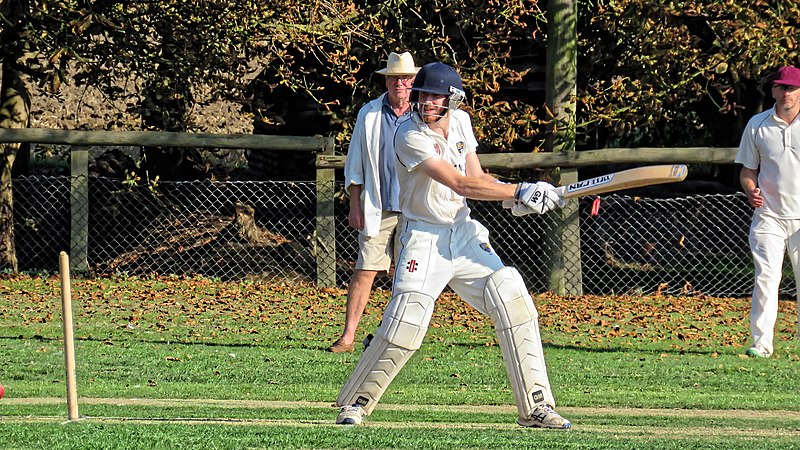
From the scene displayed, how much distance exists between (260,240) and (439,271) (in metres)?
9.40

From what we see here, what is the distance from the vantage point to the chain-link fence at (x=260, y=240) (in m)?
15.1

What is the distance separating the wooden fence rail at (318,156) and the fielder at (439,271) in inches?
273

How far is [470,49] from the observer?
50.8 ft

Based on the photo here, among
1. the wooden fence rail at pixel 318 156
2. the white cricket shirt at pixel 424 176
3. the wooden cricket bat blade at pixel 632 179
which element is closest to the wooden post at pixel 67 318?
the white cricket shirt at pixel 424 176

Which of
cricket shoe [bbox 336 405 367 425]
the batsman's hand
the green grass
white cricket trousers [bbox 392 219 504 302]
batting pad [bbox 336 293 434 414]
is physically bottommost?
the green grass

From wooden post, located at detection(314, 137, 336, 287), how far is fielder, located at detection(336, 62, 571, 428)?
22.7 ft

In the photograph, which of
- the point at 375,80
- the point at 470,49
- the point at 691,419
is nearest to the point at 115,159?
the point at 375,80

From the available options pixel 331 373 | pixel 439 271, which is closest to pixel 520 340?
pixel 439 271

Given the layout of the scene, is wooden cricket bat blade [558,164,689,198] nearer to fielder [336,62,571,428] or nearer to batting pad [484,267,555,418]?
fielder [336,62,571,428]

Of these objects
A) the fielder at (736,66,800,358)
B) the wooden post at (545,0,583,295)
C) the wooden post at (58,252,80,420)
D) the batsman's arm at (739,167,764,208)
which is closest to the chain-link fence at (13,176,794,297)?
the wooden post at (545,0,583,295)

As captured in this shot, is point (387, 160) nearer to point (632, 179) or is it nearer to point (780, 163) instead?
point (780, 163)

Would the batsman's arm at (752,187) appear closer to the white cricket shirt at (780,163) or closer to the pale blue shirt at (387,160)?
the white cricket shirt at (780,163)

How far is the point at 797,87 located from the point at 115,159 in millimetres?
9706

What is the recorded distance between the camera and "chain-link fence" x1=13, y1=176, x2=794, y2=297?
49.4ft
